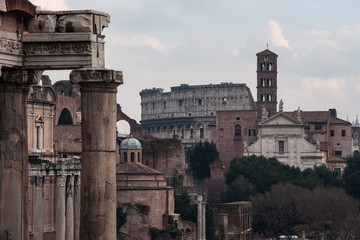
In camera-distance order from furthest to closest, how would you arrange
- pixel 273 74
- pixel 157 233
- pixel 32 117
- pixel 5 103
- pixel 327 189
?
1. pixel 273 74
2. pixel 327 189
3. pixel 157 233
4. pixel 32 117
5. pixel 5 103

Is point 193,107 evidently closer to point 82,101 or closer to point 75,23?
point 75,23

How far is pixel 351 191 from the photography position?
86.9 meters

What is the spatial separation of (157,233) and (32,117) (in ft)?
65.7

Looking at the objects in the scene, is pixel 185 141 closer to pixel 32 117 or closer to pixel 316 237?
pixel 316 237

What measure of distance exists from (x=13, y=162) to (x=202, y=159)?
287 feet

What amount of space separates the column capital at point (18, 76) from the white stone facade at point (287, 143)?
84451 mm

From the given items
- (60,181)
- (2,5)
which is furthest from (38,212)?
(2,5)

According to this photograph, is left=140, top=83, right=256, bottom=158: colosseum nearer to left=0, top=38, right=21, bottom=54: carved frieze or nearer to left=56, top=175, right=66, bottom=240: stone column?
left=56, top=175, right=66, bottom=240: stone column

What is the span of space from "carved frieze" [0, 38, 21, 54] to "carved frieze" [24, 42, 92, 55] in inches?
5.6

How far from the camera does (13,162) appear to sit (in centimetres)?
1312

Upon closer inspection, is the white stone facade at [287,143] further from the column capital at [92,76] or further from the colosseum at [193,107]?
the column capital at [92,76]

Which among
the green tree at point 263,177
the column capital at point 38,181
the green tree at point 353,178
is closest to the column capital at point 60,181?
the column capital at point 38,181

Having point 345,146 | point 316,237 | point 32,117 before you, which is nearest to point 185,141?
point 345,146

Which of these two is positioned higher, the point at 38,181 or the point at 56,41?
the point at 56,41
